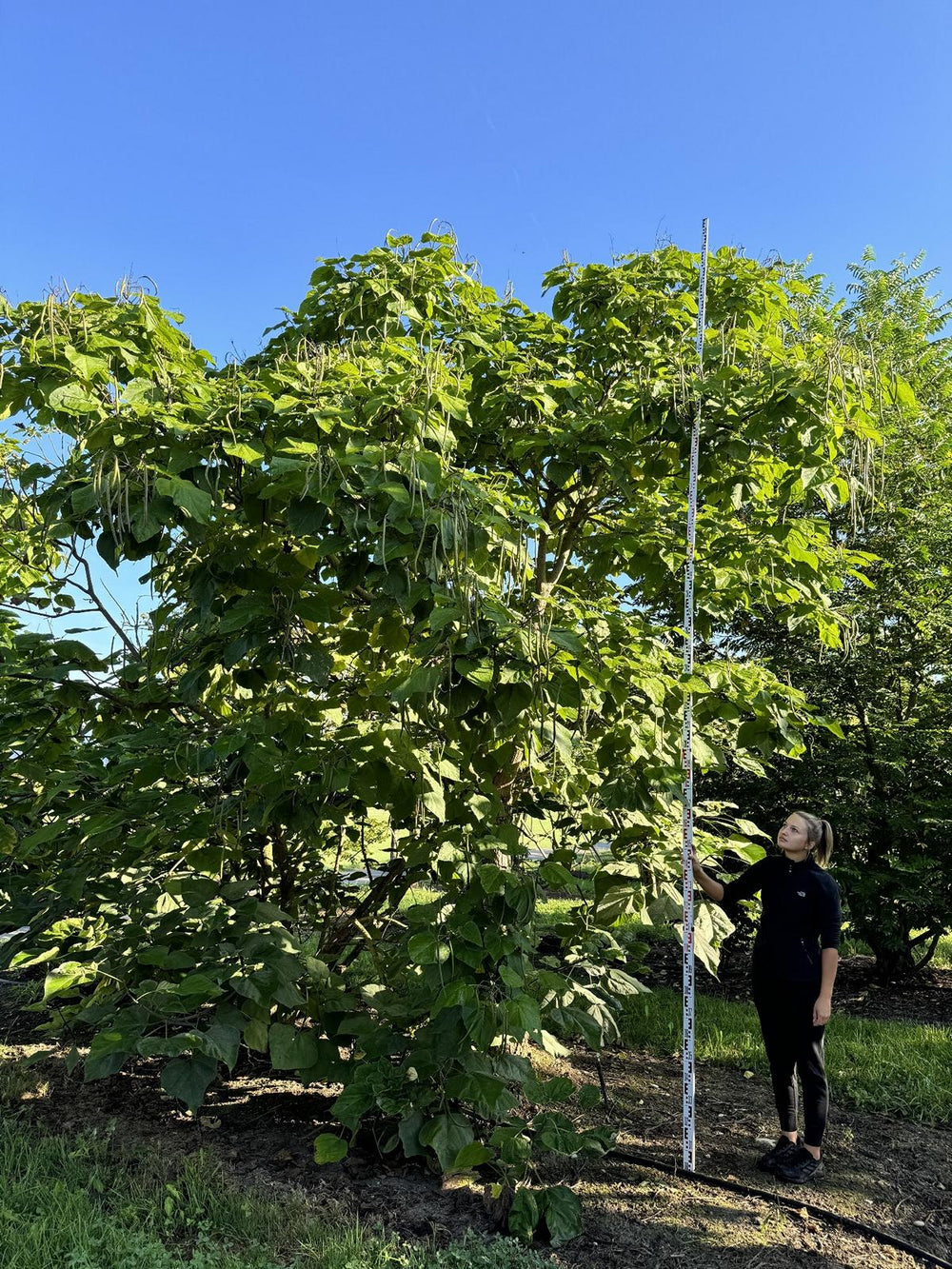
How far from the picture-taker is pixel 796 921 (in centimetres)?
324

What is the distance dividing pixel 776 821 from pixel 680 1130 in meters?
2.92

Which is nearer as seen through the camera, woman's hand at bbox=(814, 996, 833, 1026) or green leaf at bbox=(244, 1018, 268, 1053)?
green leaf at bbox=(244, 1018, 268, 1053)

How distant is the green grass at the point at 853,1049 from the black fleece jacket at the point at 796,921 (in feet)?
3.91

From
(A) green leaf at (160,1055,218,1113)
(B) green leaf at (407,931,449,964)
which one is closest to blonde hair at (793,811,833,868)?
(B) green leaf at (407,931,449,964)

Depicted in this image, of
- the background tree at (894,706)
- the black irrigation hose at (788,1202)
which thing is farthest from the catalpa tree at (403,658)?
the background tree at (894,706)

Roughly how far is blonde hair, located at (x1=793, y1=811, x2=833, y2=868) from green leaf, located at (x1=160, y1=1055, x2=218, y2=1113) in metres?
2.19

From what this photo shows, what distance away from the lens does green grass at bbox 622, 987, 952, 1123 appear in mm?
3912

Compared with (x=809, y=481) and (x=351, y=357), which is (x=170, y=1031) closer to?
(x=351, y=357)

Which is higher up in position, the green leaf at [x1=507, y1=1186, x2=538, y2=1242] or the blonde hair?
the blonde hair

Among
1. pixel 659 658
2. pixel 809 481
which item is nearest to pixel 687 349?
pixel 809 481

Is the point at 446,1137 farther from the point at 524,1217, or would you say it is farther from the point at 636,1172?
the point at 636,1172

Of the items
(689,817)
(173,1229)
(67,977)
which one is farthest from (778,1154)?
(67,977)

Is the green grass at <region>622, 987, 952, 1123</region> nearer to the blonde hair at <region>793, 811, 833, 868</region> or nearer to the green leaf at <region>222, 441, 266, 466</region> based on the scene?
the blonde hair at <region>793, 811, 833, 868</region>

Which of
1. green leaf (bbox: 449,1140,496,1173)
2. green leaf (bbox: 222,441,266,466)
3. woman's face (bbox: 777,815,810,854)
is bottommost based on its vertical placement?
green leaf (bbox: 449,1140,496,1173)
